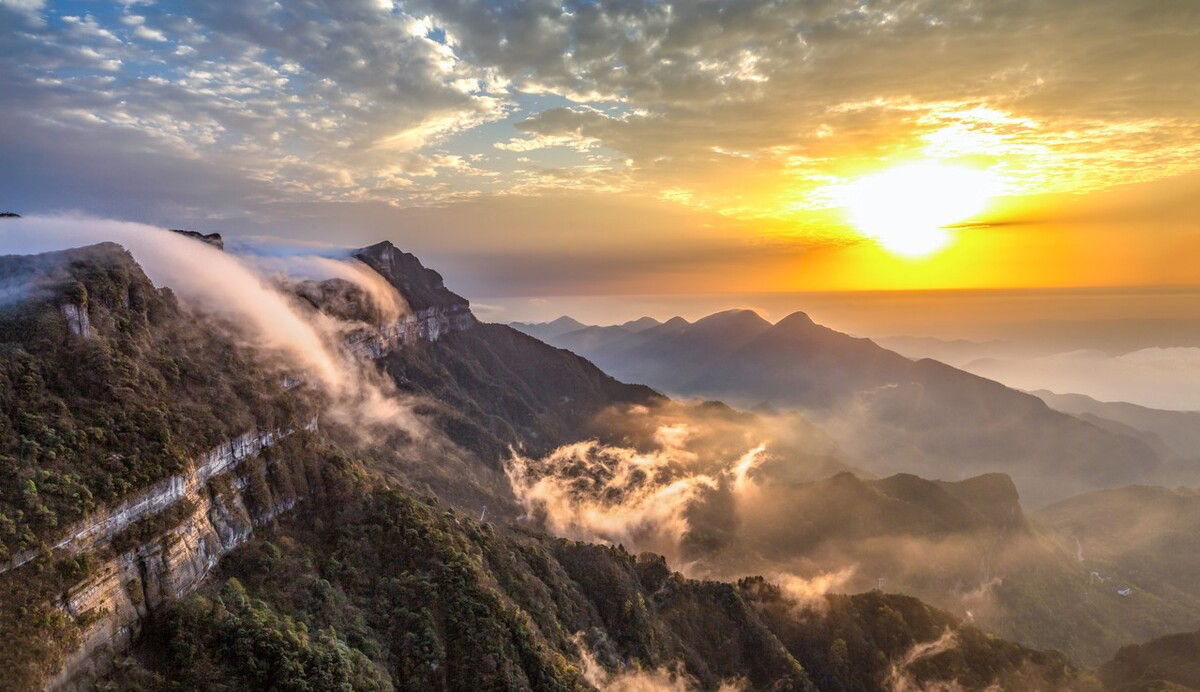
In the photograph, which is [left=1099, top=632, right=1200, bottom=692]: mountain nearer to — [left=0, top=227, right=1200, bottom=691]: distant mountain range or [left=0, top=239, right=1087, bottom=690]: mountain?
[left=0, top=227, right=1200, bottom=691]: distant mountain range

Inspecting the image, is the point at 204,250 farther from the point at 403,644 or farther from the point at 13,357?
the point at 403,644

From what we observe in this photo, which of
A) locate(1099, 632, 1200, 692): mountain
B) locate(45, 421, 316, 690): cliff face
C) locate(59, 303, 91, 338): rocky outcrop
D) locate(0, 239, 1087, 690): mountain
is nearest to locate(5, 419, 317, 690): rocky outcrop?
locate(45, 421, 316, 690): cliff face

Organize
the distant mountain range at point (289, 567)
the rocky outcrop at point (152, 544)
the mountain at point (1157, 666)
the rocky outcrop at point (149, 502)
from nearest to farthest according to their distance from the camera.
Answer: the rocky outcrop at point (152, 544) < the rocky outcrop at point (149, 502) < the distant mountain range at point (289, 567) < the mountain at point (1157, 666)

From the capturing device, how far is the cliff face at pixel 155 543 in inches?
1745

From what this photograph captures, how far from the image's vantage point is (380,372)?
7598 inches

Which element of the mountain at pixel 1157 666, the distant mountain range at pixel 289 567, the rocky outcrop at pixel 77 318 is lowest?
the mountain at pixel 1157 666

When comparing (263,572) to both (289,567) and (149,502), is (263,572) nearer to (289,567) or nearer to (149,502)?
(289,567)

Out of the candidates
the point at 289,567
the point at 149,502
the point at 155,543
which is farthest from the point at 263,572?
the point at 149,502

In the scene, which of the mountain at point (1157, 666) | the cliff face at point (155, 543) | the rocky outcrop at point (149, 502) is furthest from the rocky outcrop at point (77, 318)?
the mountain at point (1157, 666)

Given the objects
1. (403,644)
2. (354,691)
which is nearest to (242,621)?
(354,691)

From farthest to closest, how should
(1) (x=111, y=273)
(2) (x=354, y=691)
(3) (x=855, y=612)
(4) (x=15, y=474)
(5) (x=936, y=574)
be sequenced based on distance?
(5) (x=936, y=574), (3) (x=855, y=612), (1) (x=111, y=273), (2) (x=354, y=691), (4) (x=15, y=474)

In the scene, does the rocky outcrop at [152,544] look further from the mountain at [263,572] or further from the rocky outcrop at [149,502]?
the mountain at [263,572]

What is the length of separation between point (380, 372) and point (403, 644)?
139 m

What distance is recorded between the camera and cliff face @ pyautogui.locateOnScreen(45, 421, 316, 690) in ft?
145
